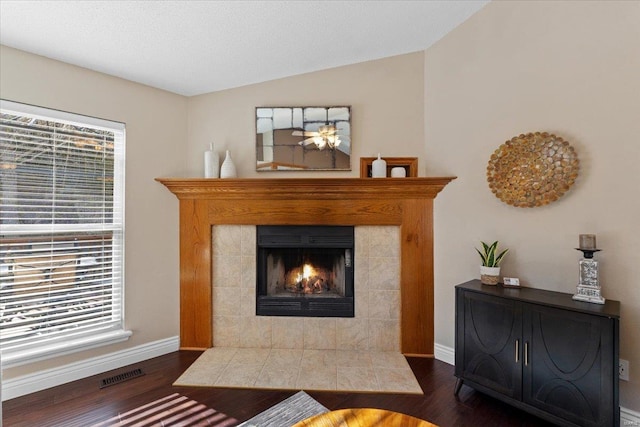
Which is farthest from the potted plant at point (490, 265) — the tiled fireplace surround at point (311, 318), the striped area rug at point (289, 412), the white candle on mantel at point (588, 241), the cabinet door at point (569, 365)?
the striped area rug at point (289, 412)

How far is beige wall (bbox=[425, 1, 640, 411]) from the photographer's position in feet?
5.60

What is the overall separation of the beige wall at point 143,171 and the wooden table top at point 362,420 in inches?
83.5

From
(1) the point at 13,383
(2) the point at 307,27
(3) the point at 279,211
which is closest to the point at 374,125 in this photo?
(2) the point at 307,27

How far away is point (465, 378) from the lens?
2.04 meters

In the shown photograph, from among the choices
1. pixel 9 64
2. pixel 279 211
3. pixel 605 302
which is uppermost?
pixel 9 64

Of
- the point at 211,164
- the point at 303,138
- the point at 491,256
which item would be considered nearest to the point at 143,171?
the point at 211,164

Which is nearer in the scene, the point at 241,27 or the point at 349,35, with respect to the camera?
the point at 241,27

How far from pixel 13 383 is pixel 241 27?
9.53 ft

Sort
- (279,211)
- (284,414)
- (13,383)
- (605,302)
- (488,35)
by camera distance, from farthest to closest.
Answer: (279,211) → (488,35) → (13,383) → (284,414) → (605,302)

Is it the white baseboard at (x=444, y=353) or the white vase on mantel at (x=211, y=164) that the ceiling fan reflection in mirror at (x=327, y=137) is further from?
the white baseboard at (x=444, y=353)

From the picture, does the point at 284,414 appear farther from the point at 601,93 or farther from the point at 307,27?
the point at 601,93

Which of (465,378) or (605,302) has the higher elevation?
(605,302)

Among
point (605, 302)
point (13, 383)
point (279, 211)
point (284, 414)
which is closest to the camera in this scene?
point (605, 302)

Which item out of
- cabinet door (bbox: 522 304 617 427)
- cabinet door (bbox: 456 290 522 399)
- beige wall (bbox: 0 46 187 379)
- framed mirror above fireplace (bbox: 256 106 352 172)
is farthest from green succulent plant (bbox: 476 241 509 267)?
beige wall (bbox: 0 46 187 379)
